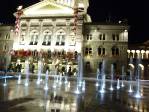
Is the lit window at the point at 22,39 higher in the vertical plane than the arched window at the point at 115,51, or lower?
higher

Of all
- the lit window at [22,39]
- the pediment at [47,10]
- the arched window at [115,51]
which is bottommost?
the arched window at [115,51]

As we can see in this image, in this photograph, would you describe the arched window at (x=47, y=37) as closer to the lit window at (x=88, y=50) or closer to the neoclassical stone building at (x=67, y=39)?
the neoclassical stone building at (x=67, y=39)

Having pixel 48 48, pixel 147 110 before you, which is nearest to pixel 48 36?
pixel 48 48

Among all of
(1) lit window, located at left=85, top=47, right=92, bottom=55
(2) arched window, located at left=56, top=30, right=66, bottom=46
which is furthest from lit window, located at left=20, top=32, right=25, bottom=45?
(1) lit window, located at left=85, top=47, right=92, bottom=55

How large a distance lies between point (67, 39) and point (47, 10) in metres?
9.32

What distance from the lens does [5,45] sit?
6800 cm

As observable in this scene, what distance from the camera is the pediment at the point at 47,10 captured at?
60875mm

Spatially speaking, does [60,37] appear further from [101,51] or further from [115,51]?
[115,51]

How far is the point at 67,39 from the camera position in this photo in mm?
59281

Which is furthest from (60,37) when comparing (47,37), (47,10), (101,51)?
(101,51)

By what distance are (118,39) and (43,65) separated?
18194mm

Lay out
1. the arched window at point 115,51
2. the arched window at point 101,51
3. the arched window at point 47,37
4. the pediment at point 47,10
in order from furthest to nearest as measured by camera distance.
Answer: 1. the arched window at point 47,37
2. the pediment at point 47,10
3. the arched window at point 101,51
4. the arched window at point 115,51

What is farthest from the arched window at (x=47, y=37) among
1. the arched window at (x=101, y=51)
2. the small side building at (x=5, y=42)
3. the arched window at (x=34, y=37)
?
the arched window at (x=101, y=51)

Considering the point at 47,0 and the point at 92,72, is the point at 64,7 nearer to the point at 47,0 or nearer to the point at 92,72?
the point at 47,0
